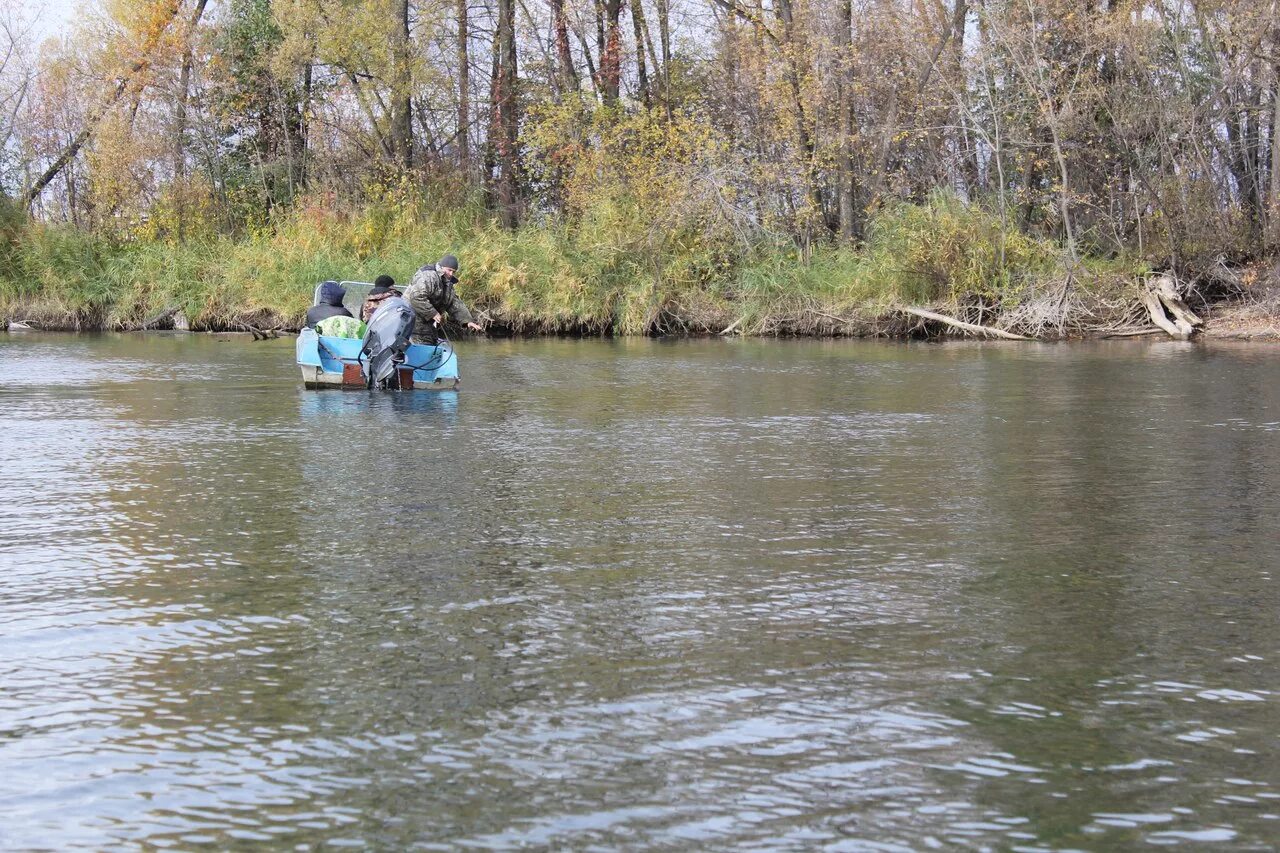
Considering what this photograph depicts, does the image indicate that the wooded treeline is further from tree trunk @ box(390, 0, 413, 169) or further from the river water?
the river water

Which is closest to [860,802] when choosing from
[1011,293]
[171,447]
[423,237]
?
[171,447]

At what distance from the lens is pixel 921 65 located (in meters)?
35.0

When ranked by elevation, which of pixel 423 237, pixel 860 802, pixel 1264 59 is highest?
pixel 1264 59

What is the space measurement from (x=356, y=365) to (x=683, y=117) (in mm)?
20378

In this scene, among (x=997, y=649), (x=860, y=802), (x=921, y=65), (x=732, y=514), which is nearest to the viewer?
(x=860, y=802)

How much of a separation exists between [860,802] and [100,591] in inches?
169

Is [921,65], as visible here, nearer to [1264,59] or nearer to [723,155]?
[723,155]

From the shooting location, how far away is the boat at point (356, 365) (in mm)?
18828

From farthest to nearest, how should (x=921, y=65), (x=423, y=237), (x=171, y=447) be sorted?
(x=423, y=237) → (x=921, y=65) → (x=171, y=447)

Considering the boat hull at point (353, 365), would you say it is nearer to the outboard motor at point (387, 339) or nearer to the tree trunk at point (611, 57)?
the outboard motor at point (387, 339)

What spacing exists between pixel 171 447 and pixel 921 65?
→ 2583 centimetres

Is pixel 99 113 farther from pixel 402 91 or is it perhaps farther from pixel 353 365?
pixel 353 365

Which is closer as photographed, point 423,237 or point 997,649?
point 997,649

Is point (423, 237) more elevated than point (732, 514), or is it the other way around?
point (423, 237)
